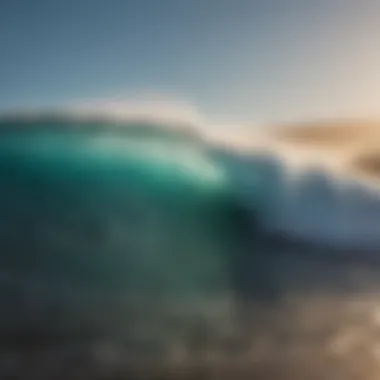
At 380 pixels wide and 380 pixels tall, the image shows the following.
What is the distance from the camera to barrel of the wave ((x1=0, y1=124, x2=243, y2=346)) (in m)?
1.33

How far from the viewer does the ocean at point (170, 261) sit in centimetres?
133

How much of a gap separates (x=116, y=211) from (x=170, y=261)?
0.14 metres

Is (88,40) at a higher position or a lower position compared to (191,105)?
higher

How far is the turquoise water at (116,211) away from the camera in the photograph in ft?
4.42

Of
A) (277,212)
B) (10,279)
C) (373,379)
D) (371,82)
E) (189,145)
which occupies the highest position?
(371,82)

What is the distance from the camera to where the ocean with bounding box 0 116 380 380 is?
4.35 feet

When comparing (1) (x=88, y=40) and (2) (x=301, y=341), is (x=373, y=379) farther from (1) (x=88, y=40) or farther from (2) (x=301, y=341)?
(1) (x=88, y=40)

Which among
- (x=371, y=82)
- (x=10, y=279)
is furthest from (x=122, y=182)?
(x=371, y=82)

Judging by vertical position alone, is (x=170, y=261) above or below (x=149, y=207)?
below

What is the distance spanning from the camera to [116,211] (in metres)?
1.37

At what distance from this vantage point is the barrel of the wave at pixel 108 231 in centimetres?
133

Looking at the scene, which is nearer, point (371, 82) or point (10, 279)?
point (10, 279)

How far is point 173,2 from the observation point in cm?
142

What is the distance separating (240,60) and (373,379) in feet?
2.16
